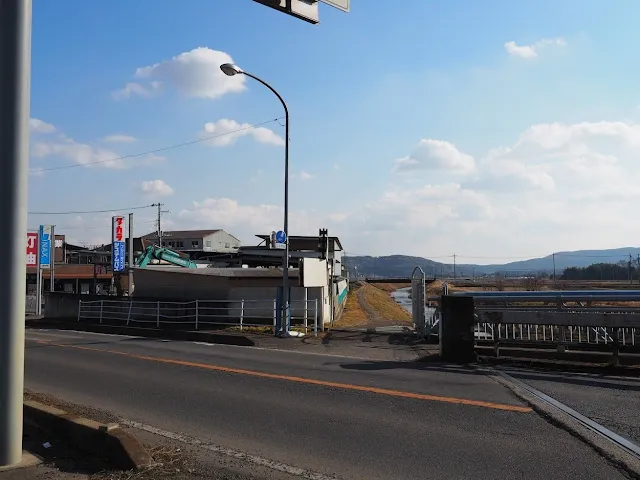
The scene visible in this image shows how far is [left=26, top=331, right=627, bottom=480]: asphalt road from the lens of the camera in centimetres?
539

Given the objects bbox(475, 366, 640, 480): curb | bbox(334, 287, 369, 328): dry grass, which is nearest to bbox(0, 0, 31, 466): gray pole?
bbox(475, 366, 640, 480): curb

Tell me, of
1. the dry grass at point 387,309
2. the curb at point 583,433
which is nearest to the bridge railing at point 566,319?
the curb at point 583,433

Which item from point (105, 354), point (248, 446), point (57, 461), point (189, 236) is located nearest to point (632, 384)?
point (248, 446)

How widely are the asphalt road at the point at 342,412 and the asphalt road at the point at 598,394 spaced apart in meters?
0.73

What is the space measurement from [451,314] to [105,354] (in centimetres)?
911

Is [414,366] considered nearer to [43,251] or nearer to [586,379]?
[586,379]

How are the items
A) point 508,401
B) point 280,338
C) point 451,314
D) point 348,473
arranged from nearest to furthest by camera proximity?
point 348,473, point 508,401, point 451,314, point 280,338

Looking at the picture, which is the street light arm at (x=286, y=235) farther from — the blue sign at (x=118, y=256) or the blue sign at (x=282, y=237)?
the blue sign at (x=118, y=256)

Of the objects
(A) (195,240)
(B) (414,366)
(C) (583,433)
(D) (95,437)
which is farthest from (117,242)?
(A) (195,240)

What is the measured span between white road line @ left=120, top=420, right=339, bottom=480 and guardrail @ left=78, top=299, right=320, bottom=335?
11905 mm

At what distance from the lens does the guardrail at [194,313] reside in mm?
20961

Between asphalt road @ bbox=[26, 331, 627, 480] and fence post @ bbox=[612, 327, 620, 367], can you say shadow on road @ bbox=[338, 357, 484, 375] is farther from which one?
fence post @ bbox=[612, 327, 620, 367]

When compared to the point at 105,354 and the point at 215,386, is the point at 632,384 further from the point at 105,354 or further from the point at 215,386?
the point at 105,354

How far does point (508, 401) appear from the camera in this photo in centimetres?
787
